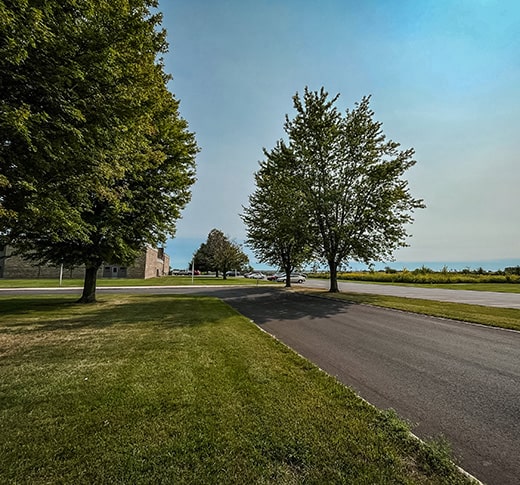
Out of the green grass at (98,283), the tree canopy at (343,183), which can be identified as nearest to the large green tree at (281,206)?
the tree canopy at (343,183)

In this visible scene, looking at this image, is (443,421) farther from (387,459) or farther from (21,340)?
(21,340)

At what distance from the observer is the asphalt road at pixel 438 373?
118 inches

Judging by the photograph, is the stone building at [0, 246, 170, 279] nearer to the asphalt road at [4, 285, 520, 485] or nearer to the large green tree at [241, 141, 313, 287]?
the large green tree at [241, 141, 313, 287]

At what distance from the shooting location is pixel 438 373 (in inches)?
195

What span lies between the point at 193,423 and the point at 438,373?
4224mm

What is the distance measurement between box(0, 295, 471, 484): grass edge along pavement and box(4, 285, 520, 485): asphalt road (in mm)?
412

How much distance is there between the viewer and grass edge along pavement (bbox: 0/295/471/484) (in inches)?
94.8

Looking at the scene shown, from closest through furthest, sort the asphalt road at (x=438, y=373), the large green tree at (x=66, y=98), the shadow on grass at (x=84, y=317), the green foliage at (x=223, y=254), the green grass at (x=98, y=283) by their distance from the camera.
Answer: the asphalt road at (x=438, y=373) → the large green tree at (x=66, y=98) → the shadow on grass at (x=84, y=317) → the green grass at (x=98, y=283) → the green foliage at (x=223, y=254)

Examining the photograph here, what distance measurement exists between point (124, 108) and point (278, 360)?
21.8 ft

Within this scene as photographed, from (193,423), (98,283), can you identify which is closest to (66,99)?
(193,423)

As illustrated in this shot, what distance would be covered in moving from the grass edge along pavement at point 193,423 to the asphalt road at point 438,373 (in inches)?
16.2

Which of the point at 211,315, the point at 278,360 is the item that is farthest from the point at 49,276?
the point at 278,360

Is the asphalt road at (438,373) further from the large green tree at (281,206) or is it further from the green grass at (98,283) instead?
the green grass at (98,283)

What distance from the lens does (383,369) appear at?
16.9 feet
